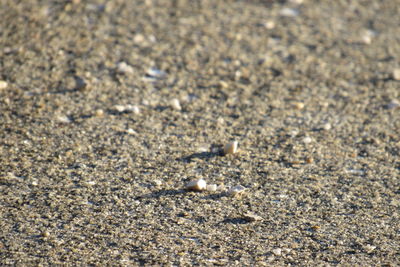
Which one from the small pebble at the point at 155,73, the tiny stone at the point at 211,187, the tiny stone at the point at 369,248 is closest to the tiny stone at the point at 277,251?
the tiny stone at the point at 369,248

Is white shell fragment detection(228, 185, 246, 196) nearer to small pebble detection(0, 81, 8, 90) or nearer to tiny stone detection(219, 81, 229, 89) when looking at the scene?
tiny stone detection(219, 81, 229, 89)

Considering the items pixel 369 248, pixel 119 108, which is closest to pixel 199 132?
pixel 119 108

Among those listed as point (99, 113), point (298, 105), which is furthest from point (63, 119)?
point (298, 105)

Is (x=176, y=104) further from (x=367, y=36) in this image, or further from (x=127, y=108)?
(x=367, y=36)

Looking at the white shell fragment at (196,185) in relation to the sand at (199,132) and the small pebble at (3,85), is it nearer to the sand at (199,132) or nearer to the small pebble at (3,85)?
the sand at (199,132)

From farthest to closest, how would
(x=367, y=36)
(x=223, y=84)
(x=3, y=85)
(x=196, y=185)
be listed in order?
1. (x=367, y=36)
2. (x=223, y=84)
3. (x=3, y=85)
4. (x=196, y=185)

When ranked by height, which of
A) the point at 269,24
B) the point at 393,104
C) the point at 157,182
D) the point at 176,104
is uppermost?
the point at 269,24

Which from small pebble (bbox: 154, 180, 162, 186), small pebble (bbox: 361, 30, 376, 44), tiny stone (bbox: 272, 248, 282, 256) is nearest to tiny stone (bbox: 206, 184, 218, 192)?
small pebble (bbox: 154, 180, 162, 186)

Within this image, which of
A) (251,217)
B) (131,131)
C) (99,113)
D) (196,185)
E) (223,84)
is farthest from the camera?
(223,84)

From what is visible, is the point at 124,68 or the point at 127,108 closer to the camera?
the point at 127,108

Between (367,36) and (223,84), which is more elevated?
(367,36)
